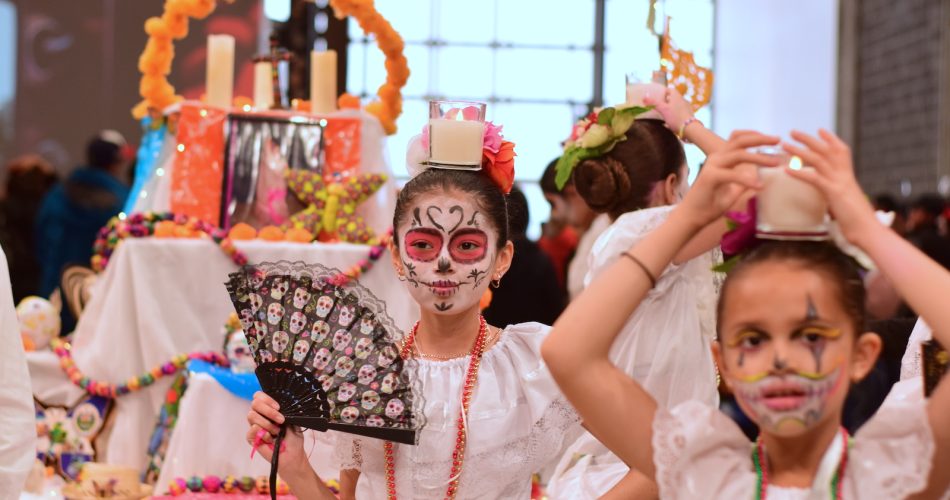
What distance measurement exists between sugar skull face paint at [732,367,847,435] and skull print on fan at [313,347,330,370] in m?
0.91

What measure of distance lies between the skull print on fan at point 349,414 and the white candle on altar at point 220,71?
9.81ft

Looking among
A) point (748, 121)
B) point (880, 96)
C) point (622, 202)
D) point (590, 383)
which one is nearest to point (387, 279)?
point (622, 202)

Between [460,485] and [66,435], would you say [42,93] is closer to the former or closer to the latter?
[66,435]

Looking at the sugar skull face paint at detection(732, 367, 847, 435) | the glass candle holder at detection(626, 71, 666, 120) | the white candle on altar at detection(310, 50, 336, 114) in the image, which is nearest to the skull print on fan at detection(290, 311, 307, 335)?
the sugar skull face paint at detection(732, 367, 847, 435)

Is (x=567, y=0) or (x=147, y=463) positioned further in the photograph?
(x=567, y=0)

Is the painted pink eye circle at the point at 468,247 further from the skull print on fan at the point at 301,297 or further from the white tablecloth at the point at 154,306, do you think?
the white tablecloth at the point at 154,306

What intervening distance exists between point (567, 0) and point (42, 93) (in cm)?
431

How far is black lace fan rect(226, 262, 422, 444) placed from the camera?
8.32ft

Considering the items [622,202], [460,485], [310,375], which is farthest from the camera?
[622,202]

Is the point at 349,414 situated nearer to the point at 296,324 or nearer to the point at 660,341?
the point at 296,324

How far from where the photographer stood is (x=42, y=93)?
10.8 meters

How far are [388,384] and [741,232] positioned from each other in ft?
2.61

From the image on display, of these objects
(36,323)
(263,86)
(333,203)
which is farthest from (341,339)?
(263,86)

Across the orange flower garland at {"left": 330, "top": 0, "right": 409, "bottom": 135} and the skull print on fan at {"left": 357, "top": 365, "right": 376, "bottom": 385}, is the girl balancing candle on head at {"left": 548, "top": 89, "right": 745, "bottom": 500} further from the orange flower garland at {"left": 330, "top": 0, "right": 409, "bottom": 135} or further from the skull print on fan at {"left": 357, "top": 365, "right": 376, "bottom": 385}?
the orange flower garland at {"left": 330, "top": 0, "right": 409, "bottom": 135}
